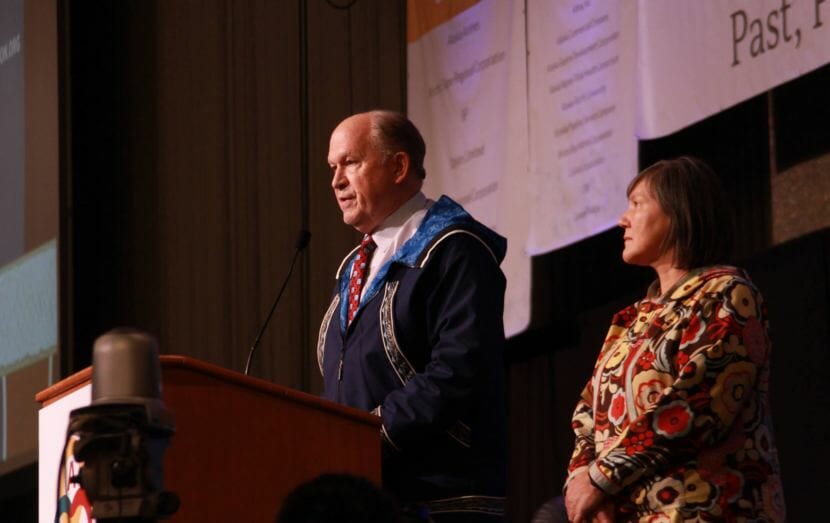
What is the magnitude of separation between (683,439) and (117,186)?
4.29 metres

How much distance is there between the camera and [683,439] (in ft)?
8.78

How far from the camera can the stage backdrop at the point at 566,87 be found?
4215 millimetres

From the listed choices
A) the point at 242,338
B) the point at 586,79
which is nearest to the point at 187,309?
the point at 242,338

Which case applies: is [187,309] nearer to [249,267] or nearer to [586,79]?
[249,267]

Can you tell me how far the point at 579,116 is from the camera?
196 inches

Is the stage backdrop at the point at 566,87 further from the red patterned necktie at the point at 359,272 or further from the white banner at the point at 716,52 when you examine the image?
the red patterned necktie at the point at 359,272

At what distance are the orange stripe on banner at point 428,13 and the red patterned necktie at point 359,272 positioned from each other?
2.51 meters

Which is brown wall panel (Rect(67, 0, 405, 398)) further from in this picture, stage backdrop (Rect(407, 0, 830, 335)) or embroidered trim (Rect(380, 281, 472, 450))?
embroidered trim (Rect(380, 281, 472, 450))

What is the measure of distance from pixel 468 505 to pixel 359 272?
627 mm

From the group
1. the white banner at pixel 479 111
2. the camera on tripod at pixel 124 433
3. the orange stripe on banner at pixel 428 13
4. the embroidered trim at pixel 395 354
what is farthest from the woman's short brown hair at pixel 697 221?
the orange stripe on banner at pixel 428 13

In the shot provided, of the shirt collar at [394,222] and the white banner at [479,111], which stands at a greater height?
the white banner at [479,111]

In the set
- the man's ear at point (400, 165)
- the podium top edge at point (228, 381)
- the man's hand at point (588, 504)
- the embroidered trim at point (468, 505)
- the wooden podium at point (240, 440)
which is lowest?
the man's hand at point (588, 504)

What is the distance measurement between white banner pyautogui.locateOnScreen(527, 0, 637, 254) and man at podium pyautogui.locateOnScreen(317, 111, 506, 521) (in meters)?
1.42

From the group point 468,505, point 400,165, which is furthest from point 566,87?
point 468,505
